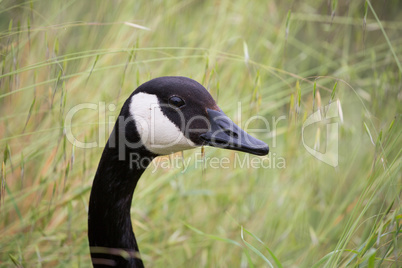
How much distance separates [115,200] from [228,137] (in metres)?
0.53

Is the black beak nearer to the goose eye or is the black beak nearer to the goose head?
the goose head

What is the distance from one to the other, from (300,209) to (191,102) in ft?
4.72

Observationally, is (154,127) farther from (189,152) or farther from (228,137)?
(189,152)

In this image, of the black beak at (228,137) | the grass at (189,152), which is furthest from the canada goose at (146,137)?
the grass at (189,152)

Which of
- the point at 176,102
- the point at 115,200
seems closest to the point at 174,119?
the point at 176,102

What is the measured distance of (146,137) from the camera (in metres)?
1.73

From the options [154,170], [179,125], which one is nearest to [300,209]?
[154,170]

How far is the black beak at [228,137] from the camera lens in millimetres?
1627

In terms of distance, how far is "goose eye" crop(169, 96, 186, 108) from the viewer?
5.65ft

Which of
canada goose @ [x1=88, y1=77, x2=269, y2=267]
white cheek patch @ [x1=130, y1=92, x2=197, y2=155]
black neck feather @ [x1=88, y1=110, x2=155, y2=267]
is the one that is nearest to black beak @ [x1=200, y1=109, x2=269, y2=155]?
→ canada goose @ [x1=88, y1=77, x2=269, y2=267]

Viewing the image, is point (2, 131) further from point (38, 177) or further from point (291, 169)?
point (291, 169)

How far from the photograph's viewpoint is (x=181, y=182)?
8.68 feet

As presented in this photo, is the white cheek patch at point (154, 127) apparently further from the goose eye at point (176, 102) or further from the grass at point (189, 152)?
the grass at point (189, 152)

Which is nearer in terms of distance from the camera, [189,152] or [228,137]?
[228,137]
